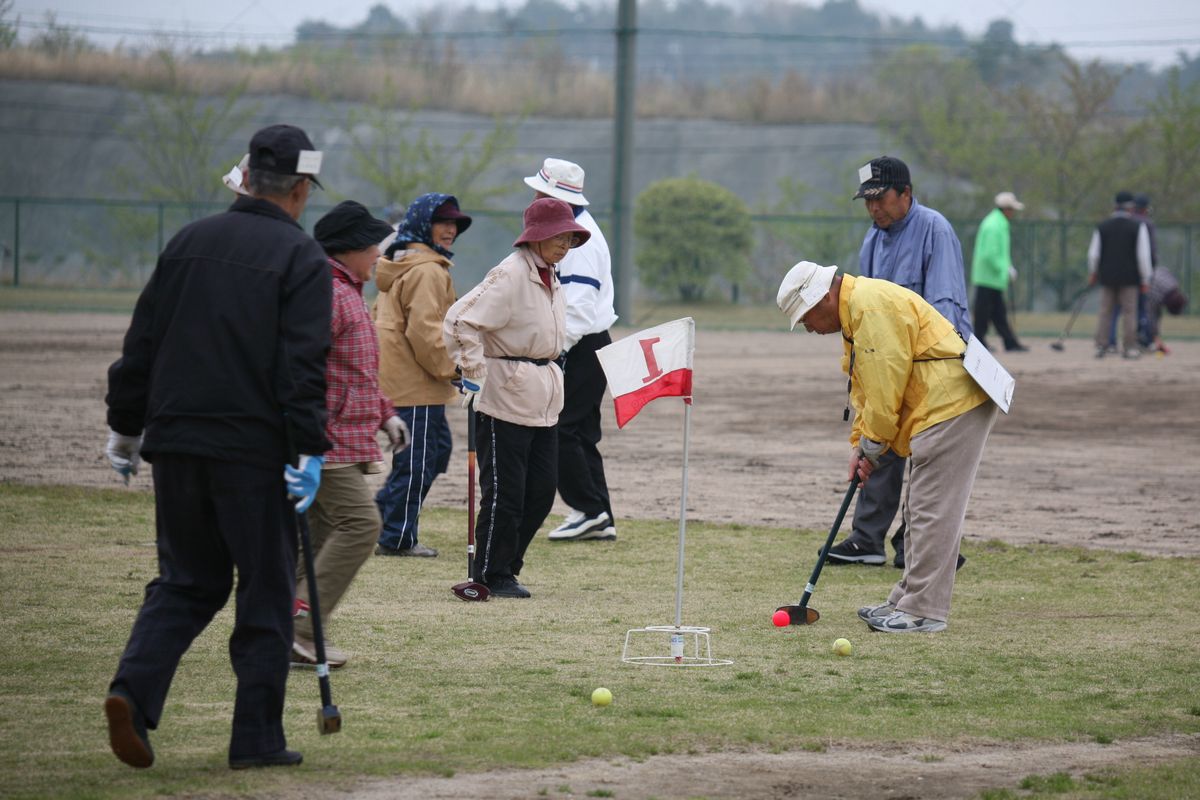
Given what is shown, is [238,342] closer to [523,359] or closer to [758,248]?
[523,359]

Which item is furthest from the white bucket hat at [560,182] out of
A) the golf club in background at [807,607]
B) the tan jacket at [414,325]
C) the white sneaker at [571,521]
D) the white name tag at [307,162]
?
the white name tag at [307,162]

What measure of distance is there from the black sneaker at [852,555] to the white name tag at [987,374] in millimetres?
2095

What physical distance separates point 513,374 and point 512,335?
20 centimetres

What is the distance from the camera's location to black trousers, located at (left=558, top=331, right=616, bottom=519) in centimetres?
1002

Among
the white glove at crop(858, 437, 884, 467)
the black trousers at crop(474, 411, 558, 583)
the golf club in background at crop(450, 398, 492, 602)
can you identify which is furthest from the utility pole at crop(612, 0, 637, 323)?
the white glove at crop(858, 437, 884, 467)

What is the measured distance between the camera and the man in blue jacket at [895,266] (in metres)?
9.09

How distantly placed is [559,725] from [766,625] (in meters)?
2.14

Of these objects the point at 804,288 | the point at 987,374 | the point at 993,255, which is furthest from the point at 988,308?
the point at 804,288

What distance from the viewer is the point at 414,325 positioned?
9172 mm

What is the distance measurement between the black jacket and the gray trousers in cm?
504

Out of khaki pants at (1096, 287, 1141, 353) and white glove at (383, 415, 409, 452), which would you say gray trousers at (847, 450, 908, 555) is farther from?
khaki pants at (1096, 287, 1141, 353)

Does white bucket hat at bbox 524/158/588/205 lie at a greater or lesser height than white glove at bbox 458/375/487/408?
greater

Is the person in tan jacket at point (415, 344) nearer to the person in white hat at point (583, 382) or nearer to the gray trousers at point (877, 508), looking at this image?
the person in white hat at point (583, 382)

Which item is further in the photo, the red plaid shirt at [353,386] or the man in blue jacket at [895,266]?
the man in blue jacket at [895,266]
